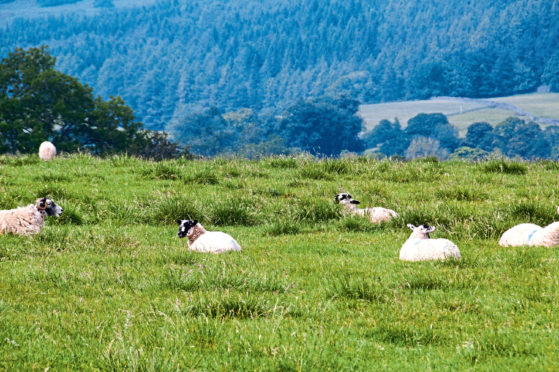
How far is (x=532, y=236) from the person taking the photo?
9656 millimetres

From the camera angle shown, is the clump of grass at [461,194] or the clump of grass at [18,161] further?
the clump of grass at [18,161]

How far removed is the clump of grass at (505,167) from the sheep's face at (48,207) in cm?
1250

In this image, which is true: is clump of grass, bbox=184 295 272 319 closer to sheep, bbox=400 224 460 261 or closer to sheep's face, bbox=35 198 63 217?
sheep, bbox=400 224 460 261

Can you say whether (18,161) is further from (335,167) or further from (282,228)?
(282,228)

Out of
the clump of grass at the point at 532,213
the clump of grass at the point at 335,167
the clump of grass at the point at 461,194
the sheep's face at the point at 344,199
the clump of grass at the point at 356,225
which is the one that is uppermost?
the clump of grass at the point at 532,213

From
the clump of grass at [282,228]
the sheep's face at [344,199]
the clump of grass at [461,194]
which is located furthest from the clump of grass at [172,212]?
the clump of grass at [461,194]

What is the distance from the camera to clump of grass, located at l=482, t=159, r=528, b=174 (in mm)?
18344

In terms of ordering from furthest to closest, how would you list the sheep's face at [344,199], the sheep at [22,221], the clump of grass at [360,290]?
the sheep's face at [344,199] < the sheep at [22,221] < the clump of grass at [360,290]

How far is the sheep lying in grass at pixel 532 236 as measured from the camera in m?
9.39

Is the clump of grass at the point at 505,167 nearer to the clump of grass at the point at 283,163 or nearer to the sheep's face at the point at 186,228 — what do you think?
the clump of grass at the point at 283,163

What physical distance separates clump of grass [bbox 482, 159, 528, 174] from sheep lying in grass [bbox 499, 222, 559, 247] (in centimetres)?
882

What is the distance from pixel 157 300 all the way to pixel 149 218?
7.00m

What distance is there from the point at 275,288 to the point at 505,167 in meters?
13.5

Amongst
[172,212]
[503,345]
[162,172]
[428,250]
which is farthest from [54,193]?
[503,345]
